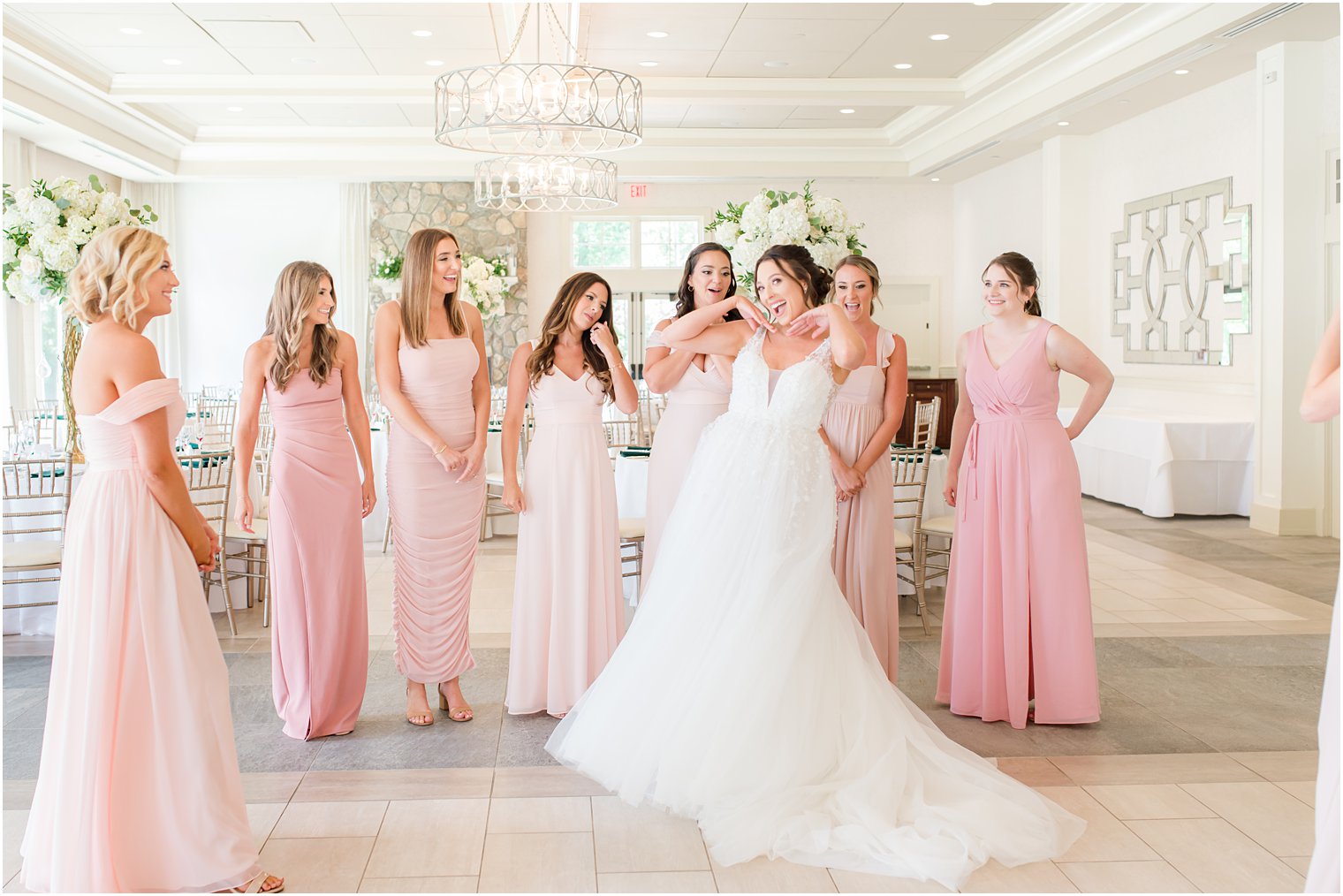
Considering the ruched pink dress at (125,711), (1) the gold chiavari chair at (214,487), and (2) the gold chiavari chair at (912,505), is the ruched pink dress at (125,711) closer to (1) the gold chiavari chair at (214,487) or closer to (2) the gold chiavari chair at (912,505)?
(1) the gold chiavari chair at (214,487)

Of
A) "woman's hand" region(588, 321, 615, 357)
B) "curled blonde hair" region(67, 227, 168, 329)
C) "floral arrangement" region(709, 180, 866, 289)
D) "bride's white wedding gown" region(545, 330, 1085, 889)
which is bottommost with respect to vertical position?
"bride's white wedding gown" region(545, 330, 1085, 889)

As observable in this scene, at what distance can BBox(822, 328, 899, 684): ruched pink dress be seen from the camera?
448cm

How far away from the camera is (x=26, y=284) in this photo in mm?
5973

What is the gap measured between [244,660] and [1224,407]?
8552 mm

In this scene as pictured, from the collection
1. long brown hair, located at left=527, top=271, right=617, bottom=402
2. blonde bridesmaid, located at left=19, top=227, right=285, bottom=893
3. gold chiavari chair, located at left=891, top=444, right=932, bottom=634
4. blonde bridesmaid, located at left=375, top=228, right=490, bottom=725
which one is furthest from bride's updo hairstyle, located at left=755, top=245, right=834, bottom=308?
gold chiavari chair, located at left=891, top=444, right=932, bottom=634

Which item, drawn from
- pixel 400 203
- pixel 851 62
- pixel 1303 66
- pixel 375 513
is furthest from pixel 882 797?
pixel 400 203

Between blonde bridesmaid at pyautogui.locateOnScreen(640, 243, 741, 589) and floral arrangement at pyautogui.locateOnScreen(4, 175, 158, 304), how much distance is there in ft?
10.9

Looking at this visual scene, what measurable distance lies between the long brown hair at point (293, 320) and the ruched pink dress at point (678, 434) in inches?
49.0

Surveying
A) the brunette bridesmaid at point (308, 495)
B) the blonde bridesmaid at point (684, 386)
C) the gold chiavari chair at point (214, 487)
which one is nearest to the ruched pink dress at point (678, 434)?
the blonde bridesmaid at point (684, 386)

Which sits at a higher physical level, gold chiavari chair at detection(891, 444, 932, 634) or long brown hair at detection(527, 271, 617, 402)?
long brown hair at detection(527, 271, 617, 402)

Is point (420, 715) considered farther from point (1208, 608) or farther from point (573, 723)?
point (1208, 608)

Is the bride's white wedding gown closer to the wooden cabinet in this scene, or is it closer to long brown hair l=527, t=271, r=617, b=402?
long brown hair l=527, t=271, r=617, b=402

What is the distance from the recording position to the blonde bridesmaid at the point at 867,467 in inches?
176

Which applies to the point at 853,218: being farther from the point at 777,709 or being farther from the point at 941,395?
the point at 777,709
